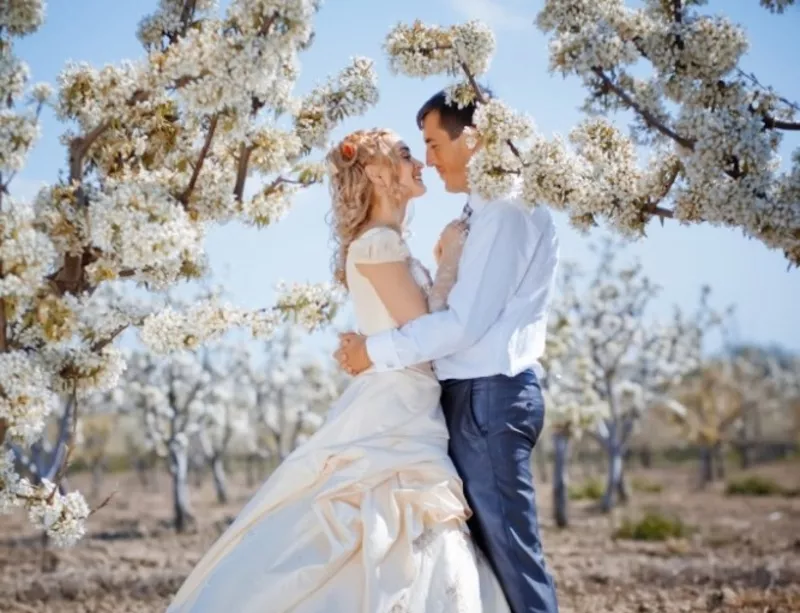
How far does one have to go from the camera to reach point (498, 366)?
11.1 ft

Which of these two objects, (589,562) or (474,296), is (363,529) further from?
(589,562)

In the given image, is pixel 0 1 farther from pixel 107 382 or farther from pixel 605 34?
pixel 605 34

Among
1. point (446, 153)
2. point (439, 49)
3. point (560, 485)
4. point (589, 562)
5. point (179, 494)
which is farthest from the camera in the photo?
point (179, 494)

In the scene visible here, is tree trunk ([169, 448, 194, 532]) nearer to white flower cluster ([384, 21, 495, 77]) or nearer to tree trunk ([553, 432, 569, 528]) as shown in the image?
tree trunk ([553, 432, 569, 528])

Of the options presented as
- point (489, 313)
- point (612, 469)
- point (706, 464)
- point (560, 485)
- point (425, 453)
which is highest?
point (489, 313)

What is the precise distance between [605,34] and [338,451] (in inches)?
68.5

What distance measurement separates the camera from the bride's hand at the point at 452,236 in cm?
364

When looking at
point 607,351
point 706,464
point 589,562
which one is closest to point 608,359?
point 607,351

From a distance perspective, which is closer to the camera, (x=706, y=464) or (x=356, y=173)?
(x=356, y=173)

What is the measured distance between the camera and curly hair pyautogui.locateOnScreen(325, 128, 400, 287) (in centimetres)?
382

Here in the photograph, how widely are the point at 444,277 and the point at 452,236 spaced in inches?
6.6

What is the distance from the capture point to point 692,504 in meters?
19.7

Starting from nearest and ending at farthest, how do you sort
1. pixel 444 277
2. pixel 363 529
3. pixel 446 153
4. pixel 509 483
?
pixel 509 483 < pixel 363 529 < pixel 444 277 < pixel 446 153

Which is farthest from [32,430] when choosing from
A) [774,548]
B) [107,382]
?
[774,548]
